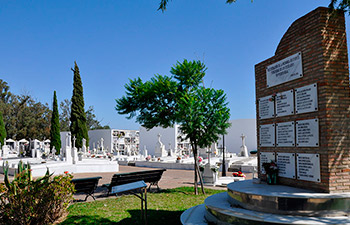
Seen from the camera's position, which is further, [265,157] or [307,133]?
[265,157]

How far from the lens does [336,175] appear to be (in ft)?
17.6

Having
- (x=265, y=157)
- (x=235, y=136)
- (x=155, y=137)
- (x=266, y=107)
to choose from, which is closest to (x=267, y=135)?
(x=265, y=157)

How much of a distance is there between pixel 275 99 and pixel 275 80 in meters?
0.50

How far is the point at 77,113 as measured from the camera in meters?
36.9

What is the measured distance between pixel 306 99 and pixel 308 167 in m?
1.49

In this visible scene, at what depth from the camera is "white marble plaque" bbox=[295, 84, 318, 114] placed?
18.9 feet

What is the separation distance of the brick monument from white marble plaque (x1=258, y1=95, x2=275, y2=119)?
0.37 ft

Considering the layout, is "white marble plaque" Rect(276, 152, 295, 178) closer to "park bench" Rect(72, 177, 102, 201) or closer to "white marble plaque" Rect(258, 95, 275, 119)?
Answer: "white marble plaque" Rect(258, 95, 275, 119)

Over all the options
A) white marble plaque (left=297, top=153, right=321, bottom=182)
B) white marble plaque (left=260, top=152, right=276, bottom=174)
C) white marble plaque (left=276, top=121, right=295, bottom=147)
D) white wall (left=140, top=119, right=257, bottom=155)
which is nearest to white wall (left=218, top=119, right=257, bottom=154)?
white wall (left=140, top=119, right=257, bottom=155)

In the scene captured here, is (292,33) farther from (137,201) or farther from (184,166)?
(184,166)

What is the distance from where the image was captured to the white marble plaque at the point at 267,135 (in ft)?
23.0

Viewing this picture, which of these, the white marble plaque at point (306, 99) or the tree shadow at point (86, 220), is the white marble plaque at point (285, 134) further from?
the tree shadow at point (86, 220)

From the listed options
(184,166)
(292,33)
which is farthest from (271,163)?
(184,166)

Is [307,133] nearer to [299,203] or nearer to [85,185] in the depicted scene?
[299,203]
